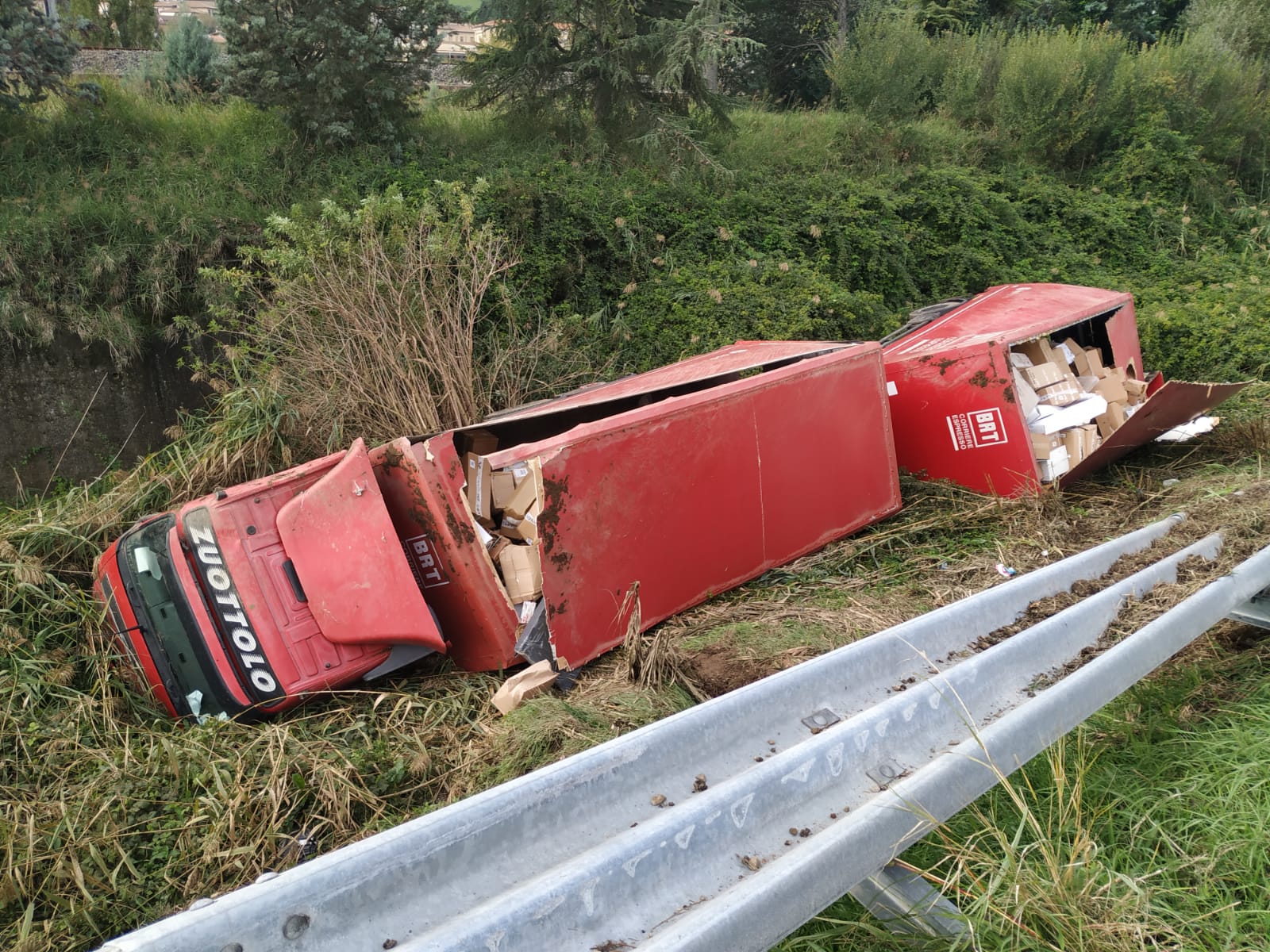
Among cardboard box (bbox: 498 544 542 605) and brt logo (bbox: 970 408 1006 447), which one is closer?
cardboard box (bbox: 498 544 542 605)

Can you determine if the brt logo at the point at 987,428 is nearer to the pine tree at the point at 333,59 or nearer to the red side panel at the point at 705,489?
the red side panel at the point at 705,489

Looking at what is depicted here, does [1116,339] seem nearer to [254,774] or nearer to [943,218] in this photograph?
[943,218]

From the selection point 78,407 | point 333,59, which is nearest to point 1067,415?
point 333,59

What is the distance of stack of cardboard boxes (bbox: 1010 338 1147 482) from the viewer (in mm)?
5355

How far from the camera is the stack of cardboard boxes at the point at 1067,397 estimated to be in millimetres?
5355

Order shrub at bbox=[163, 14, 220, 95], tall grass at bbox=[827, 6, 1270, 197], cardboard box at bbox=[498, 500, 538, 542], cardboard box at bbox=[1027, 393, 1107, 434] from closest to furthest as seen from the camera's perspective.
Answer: cardboard box at bbox=[498, 500, 538, 542]
cardboard box at bbox=[1027, 393, 1107, 434]
shrub at bbox=[163, 14, 220, 95]
tall grass at bbox=[827, 6, 1270, 197]

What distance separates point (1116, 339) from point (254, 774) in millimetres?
6435

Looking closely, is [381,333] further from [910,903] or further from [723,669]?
[910,903]

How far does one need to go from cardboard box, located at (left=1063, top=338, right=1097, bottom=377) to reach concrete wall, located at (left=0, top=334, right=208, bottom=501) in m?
7.11

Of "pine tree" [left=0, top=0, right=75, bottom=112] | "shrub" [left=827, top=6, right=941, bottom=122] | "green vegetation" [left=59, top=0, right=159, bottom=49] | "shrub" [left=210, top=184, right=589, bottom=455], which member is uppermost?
"green vegetation" [left=59, top=0, right=159, bottom=49]

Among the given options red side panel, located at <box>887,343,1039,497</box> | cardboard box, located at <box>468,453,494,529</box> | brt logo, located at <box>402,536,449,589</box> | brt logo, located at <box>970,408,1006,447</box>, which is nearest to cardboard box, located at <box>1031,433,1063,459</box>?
red side panel, located at <box>887,343,1039,497</box>

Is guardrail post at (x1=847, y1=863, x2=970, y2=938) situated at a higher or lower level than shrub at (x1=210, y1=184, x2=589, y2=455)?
lower

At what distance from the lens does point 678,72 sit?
30.2 ft

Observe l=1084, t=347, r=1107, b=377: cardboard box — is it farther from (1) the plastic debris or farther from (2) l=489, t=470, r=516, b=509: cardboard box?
(2) l=489, t=470, r=516, b=509: cardboard box
